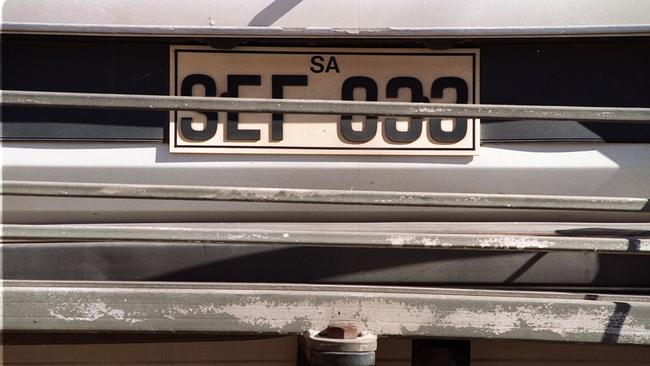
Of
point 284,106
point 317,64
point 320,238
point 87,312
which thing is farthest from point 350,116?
point 87,312

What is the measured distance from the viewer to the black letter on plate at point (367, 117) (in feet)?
8.25

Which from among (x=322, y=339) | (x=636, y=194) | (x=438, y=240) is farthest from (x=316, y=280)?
(x=636, y=194)

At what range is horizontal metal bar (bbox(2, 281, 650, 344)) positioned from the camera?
2.16m

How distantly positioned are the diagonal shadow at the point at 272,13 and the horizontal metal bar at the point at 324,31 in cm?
2

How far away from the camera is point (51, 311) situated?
216 centimetres

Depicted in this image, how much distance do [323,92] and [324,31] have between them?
0.61ft

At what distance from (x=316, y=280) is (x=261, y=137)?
0.48 m

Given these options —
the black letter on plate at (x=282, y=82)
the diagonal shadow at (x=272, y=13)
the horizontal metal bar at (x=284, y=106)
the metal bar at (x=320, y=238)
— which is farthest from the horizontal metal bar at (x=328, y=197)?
the diagonal shadow at (x=272, y=13)

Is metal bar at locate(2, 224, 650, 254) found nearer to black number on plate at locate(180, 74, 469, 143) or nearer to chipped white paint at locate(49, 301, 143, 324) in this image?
chipped white paint at locate(49, 301, 143, 324)

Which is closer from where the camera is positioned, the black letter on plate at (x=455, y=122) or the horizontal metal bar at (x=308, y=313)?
the horizontal metal bar at (x=308, y=313)

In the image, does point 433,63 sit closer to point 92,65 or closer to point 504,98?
point 504,98

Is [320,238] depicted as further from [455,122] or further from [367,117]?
[455,122]

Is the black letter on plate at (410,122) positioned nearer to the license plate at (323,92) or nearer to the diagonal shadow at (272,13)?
the license plate at (323,92)

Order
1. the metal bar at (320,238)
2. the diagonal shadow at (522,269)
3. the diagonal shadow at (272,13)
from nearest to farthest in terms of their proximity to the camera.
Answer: the metal bar at (320,238) → the diagonal shadow at (522,269) → the diagonal shadow at (272,13)
